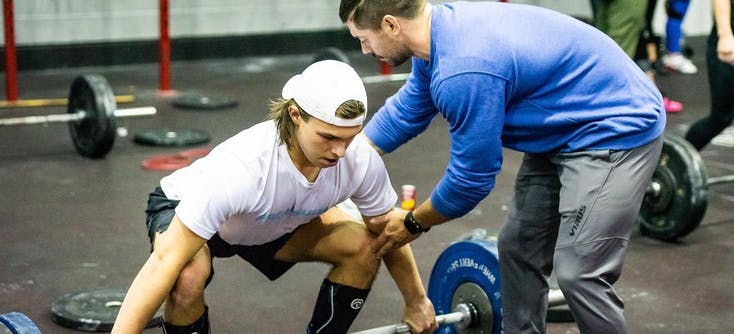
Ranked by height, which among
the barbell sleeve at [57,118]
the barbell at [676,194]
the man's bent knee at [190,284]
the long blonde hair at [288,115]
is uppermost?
the long blonde hair at [288,115]

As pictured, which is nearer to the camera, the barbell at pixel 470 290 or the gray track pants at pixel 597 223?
the gray track pants at pixel 597 223

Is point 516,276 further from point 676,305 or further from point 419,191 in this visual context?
point 419,191

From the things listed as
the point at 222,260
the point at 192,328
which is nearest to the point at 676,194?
the point at 222,260

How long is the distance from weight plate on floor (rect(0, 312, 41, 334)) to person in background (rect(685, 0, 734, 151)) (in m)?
2.66

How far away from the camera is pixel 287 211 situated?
9.29ft

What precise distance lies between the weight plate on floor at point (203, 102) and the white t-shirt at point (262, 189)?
163 inches

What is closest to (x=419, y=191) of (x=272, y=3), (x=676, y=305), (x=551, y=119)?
(x=676, y=305)

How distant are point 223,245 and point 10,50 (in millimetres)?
4170

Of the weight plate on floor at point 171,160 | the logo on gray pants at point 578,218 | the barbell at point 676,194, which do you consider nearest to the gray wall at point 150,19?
the weight plate on floor at point 171,160

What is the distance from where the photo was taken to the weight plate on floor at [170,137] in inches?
239

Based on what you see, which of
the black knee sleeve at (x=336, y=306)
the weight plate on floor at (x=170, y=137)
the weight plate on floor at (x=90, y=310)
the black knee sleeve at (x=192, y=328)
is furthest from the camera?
the weight plate on floor at (x=170, y=137)

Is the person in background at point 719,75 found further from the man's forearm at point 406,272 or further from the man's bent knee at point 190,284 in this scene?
the man's bent knee at point 190,284

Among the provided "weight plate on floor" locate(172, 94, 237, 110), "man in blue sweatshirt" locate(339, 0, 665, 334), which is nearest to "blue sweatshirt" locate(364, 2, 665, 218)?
"man in blue sweatshirt" locate(339, 0, 665, 334)

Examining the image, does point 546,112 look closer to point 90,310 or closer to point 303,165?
point 303,165
